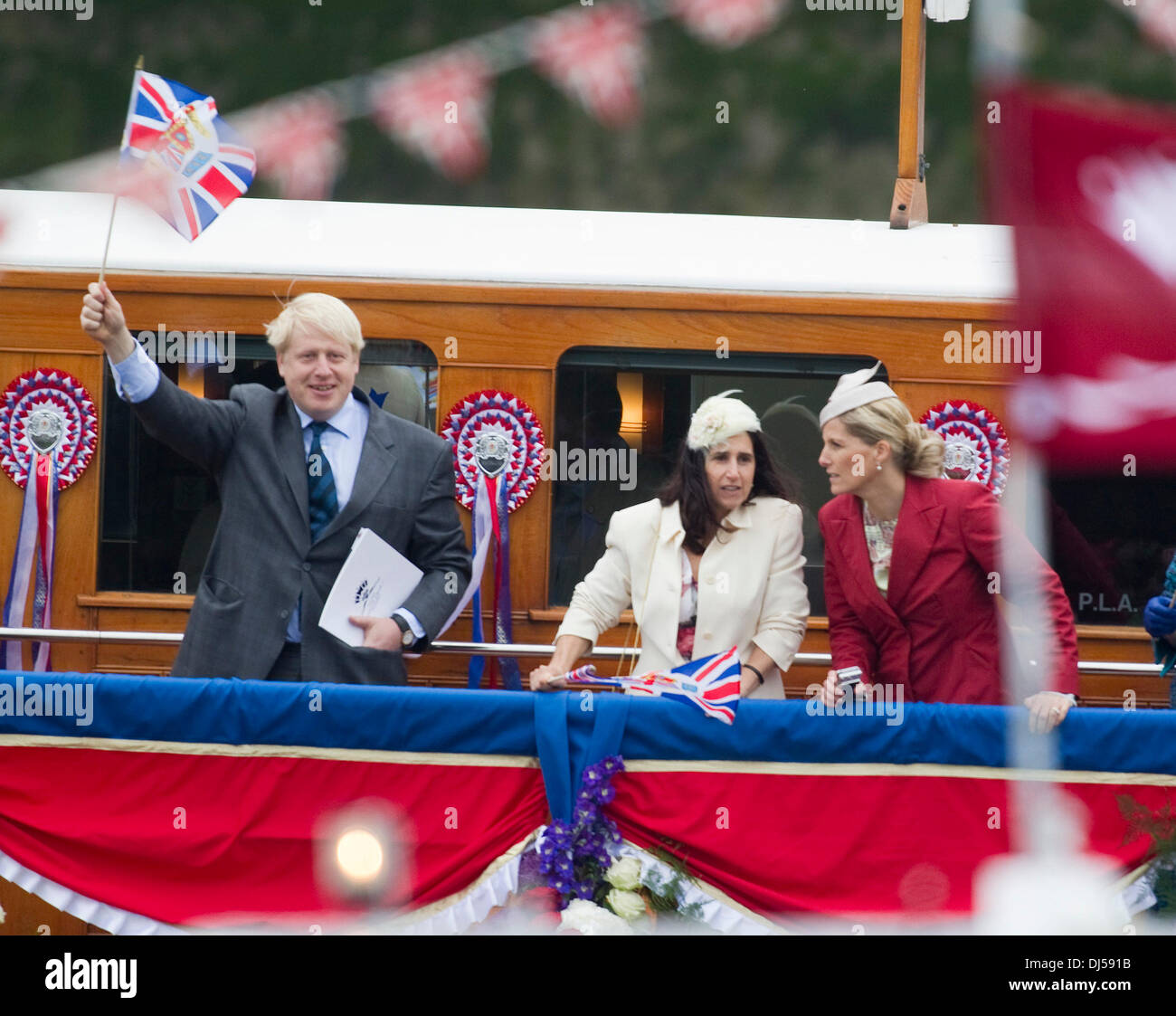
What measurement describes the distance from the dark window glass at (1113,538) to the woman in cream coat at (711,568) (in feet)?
5.63

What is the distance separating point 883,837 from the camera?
11.4 feet

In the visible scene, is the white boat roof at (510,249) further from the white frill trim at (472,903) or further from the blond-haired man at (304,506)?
the white frill trim at (472,903)

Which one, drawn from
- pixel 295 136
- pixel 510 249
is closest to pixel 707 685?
pixel 510 249

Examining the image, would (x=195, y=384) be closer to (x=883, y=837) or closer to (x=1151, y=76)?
(x=883, y=837)

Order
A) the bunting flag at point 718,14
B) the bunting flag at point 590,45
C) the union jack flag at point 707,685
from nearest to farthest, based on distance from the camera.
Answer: the union jack flag at point 707,685, the bunting flag at point 718,14, the bunting flag at point 590,45

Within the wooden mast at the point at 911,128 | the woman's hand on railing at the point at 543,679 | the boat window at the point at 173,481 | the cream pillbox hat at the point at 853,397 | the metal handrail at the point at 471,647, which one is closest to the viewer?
the woman's hand on railing at the point at 543,679

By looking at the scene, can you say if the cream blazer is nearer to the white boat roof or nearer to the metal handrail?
the metal handrail

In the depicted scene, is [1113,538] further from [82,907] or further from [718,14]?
[82,907]

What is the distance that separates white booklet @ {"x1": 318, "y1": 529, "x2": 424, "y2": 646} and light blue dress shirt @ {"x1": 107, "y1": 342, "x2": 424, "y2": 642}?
90mm

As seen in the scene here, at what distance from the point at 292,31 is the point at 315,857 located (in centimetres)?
1227

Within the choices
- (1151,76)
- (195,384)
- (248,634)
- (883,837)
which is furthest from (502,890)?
(1151,76)

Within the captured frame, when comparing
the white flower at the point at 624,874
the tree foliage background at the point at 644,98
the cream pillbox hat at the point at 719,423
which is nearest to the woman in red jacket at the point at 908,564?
the cream pillbox hat at the point at 719,423

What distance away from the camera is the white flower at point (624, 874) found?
3.38 meters

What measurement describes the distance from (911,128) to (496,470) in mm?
2357
